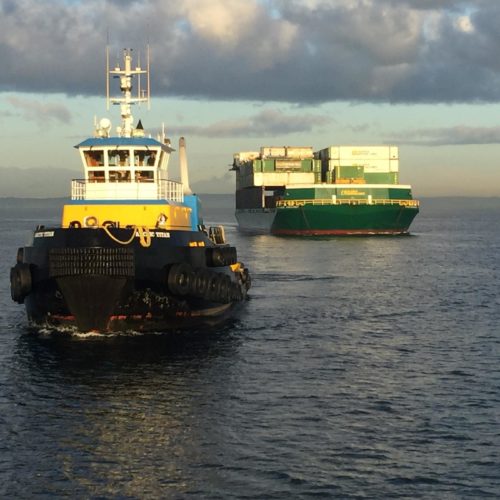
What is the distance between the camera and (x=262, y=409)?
19.9 meters

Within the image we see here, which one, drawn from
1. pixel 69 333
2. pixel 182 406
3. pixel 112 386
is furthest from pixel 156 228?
pixel 182 406

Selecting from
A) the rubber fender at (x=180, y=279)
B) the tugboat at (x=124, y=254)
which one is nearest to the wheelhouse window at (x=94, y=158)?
the tugboat at (x=124, y=254)

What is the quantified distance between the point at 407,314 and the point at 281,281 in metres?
16.3

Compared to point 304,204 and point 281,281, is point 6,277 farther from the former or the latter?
point 304,204

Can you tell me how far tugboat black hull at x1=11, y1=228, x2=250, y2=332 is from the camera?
26578 mm

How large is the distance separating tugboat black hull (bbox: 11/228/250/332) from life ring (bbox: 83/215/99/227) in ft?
5.86

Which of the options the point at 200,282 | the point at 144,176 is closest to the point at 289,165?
the point at 144,176

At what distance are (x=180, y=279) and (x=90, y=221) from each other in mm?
4914

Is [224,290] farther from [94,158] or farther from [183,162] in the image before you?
[183,162]

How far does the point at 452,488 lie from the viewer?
1473 centimetres

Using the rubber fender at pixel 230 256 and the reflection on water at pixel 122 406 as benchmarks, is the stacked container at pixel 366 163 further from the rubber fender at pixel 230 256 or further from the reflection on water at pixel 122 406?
the reflection on water at pixel 122 406

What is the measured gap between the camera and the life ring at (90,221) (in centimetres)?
2939

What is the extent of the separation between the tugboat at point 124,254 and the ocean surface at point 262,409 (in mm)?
998

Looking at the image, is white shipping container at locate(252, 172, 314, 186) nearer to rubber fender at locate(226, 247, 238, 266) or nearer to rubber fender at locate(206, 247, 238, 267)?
rubber fender at locate(226, 247, 238, 266)
